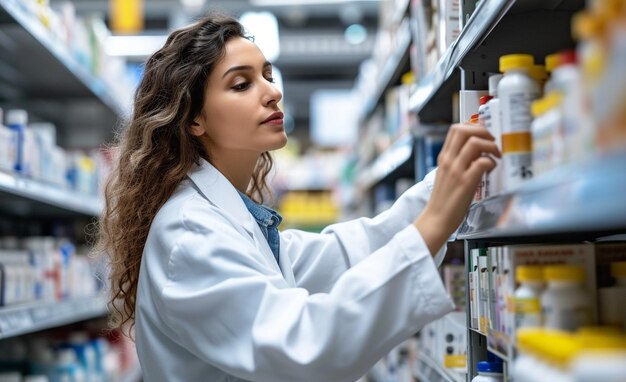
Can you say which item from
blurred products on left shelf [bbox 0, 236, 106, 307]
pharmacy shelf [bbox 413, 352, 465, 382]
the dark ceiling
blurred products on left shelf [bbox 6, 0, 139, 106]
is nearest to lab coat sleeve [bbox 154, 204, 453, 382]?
pharmacy shelf [bbox 413, 352, 465, 382]

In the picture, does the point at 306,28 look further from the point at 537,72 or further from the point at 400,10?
the point at 537,72

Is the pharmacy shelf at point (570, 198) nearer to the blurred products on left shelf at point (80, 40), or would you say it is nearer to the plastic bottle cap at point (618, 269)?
the plastic bottle cap at point (618, 269)

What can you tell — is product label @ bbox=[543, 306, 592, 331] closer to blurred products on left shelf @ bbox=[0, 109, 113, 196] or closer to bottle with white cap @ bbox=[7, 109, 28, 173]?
blurred products on left shelf @ bbox=[0, 109, 113, 196]

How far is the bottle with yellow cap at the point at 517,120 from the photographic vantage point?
119 cm

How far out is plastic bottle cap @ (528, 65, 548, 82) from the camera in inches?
50.1

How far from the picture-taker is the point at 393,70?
3562 mm

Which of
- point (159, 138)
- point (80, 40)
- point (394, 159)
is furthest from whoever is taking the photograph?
point (80, 40)

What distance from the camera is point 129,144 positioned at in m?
2.04

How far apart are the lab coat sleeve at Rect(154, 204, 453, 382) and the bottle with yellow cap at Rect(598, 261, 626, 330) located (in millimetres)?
258

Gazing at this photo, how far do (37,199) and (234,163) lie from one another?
4.52 ft

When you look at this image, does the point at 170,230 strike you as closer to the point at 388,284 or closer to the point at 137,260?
the point at 137,260

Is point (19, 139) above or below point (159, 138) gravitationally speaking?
above

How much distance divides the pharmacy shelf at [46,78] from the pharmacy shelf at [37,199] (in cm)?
45

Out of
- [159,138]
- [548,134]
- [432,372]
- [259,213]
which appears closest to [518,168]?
[548,134]
